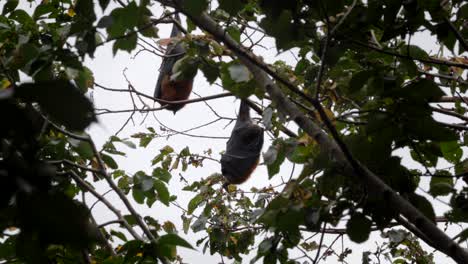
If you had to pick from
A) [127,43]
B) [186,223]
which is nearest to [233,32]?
[127,43]

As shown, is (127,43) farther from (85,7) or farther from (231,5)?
(231,5)

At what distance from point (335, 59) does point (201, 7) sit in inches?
19.4

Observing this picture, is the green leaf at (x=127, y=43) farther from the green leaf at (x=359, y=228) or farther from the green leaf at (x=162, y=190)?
the green leaf at (x=359, y=228)

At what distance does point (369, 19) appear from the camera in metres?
1.40

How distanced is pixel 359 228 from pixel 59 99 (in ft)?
3.76

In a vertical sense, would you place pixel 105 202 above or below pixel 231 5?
above

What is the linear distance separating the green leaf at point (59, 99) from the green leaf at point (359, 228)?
3.62 feet

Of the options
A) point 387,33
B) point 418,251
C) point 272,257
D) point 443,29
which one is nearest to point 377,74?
point 387,33

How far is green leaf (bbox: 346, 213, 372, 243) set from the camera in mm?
1396

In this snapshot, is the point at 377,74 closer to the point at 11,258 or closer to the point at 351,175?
the point at 351,175

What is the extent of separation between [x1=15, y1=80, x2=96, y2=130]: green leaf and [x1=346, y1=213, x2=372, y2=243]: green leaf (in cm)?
110

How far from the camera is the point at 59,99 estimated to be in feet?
1.53

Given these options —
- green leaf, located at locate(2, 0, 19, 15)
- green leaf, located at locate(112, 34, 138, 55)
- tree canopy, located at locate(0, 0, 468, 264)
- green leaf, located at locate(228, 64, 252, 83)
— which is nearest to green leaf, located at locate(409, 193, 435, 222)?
tree canopy, located at locate(0, 0, 468, 264)

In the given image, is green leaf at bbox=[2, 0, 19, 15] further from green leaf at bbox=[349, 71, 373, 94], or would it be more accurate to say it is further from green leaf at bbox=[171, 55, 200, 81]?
green leaf at bbox=[349, 71, 373, 94]
